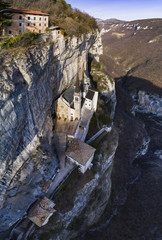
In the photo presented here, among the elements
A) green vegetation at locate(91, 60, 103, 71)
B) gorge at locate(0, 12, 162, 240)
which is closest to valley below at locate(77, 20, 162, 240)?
gorge at locate(0, 12, 162, 240)

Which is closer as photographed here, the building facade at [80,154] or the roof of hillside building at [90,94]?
the building facade at [80,154]

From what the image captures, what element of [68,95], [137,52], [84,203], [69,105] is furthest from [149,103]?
[137,52]

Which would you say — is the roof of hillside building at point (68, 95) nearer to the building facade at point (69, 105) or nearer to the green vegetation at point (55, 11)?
the building facade at point (69, 105)

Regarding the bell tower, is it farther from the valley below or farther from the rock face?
the valley below

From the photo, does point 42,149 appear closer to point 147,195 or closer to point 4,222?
point 4,222

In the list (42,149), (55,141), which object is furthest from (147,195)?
(42,149)

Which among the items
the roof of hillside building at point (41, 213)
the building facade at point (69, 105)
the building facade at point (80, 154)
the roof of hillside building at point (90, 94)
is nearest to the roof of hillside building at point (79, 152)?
the building facade at point (80, 154)
